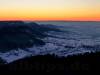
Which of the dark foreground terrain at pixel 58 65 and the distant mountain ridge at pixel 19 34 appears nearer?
the dark foreground terrain at pixel 58 65

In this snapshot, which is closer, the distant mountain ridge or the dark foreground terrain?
the dark foreground terrain

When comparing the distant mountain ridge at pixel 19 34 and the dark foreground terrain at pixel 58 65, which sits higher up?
the dark foreground terrain at pixel 58 65

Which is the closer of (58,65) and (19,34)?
(58,65)

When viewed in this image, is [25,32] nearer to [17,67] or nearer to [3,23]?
[3,23]

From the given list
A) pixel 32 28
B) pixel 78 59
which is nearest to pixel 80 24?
pixel 32 28

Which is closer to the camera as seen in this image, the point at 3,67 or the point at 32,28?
the point at 3,67

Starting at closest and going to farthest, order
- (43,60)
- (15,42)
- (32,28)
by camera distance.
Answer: (43,60) < (15,42) < (32,28)

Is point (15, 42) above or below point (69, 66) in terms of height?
below

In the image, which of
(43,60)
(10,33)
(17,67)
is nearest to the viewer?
(17,67)

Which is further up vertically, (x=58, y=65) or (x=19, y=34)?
(x=58, y=65)

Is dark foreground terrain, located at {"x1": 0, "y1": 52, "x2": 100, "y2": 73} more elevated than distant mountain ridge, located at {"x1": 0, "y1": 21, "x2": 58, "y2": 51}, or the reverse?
dark foreground terrain, located at {"x1": 0, "y1": 52, "x2": 100, "y2": 73}
